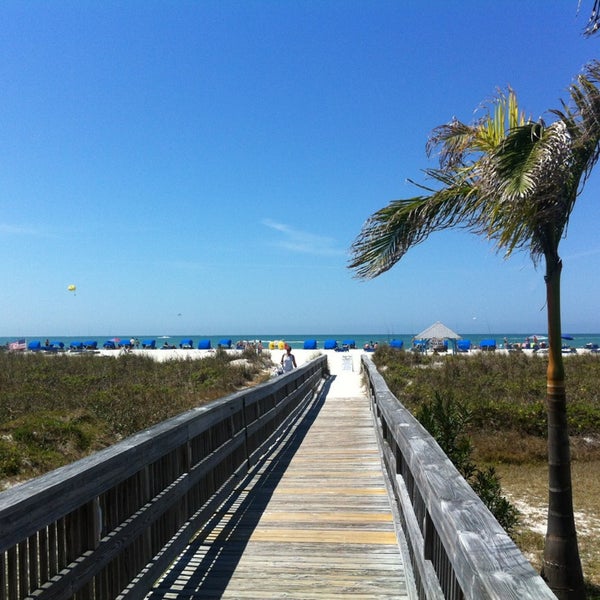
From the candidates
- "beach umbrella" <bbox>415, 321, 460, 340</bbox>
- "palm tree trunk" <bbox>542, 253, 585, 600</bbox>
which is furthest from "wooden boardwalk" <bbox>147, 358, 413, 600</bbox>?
"beach umbrella" <bbox>415, 321, 460, 340</bbox>

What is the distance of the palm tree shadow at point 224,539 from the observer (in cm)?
409

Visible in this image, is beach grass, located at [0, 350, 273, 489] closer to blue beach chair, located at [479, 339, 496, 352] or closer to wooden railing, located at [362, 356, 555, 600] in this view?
wooden railing, located at [362, 356, 555, 600]

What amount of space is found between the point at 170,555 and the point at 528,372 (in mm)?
23406

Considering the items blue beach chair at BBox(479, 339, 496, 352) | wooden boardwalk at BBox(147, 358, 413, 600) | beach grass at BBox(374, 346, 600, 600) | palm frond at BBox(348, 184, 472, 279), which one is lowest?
beach grass at BBox(374, 346, 600, 600)

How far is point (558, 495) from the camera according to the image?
6699 millimetres

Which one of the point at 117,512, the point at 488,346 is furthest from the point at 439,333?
the point at 117,512

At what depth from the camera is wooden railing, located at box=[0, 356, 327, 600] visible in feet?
8.21

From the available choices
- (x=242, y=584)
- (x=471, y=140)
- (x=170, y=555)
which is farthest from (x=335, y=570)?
(x=471, y=140)

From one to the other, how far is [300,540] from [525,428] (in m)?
12.0

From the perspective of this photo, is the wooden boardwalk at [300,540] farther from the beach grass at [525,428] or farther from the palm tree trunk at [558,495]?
the beach grass at [525,428]

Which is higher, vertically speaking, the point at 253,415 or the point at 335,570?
→ the point at 253,415

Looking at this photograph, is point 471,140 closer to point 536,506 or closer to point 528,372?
point 536,506

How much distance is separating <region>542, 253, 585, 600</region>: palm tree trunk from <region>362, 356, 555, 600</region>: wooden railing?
3240 millimetres

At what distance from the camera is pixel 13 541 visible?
2.28 metres
